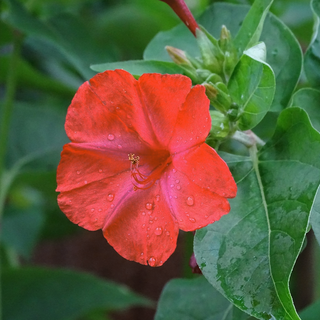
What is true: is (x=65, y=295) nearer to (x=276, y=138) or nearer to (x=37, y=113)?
(x=37, y=113)

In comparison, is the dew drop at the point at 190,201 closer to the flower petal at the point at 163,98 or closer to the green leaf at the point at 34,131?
the flower petal at the point at 163,98

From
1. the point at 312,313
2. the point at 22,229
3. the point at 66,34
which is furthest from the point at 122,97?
the point at 22,229

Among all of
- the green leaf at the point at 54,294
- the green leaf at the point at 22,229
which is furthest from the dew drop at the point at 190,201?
the green leaf at the point at 22,229

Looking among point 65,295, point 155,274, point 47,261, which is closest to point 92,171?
point 65,295

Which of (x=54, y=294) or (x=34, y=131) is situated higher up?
(x=34, y=131)

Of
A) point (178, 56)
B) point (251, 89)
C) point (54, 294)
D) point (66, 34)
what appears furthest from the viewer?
point (54, 294)

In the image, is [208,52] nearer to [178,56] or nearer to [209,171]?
[178,56]
